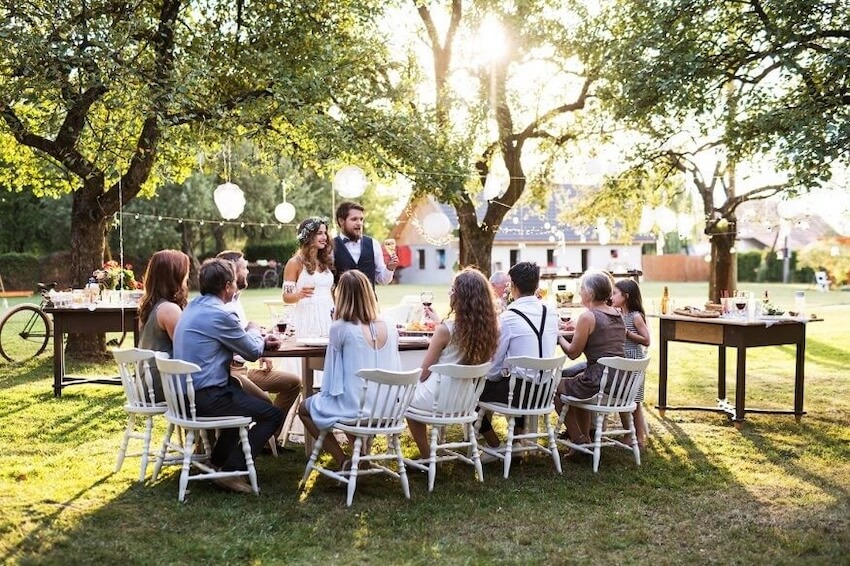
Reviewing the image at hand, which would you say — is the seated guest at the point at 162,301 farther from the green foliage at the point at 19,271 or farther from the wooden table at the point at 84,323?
the green foliage at the point at 19,271

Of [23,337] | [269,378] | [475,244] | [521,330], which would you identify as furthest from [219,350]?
[475,244]

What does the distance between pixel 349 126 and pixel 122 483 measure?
5047 mm

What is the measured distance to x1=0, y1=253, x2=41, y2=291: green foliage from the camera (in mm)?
28500

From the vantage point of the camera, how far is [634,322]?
6.33 meters

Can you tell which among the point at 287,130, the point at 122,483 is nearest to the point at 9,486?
the point at 122,483

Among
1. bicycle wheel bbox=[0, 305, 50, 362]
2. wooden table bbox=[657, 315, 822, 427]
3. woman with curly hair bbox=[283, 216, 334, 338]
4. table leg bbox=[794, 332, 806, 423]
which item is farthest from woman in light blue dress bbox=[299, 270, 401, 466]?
bicycle wheel bbox=[0, 305, 50, 362]

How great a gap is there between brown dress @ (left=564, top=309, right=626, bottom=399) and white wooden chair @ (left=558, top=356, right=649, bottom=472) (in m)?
0.06

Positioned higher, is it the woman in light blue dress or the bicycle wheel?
the woman in light blue dress

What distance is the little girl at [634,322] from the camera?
6.29m

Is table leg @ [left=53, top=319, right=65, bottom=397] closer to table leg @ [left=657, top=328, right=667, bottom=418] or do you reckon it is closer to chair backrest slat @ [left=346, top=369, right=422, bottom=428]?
chair backrest slat @ [left=346, top=369, right=422, bottom=428]

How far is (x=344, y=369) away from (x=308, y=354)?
0.50 metres

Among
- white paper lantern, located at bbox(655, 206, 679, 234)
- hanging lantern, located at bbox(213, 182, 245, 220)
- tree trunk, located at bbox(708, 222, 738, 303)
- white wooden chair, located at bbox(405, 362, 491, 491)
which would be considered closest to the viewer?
white wooden chair, located at bbox(405, 362, 491, 491)

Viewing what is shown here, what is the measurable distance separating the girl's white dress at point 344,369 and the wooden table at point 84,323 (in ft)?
14.4

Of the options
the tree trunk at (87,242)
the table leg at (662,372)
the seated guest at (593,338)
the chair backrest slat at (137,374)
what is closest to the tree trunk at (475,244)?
the tree trunk at (87,242)
